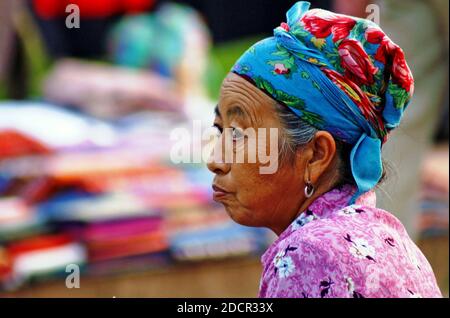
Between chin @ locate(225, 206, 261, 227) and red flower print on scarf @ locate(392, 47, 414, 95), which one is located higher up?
red flower print on scarf @ locate(392, 47, 414, 95)

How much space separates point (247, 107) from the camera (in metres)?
2.79

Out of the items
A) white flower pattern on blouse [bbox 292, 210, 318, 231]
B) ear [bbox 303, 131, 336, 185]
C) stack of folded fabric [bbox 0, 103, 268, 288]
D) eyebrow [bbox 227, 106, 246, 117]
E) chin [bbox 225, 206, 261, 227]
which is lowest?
white flower pattern on blouse [bbox 292, 210, 318, 231]

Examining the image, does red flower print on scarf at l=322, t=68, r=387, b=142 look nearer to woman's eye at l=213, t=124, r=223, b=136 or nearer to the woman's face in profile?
the woman's face in profile

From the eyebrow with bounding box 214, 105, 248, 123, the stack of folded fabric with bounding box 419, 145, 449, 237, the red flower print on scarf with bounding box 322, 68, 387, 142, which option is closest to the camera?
the red flower print on scarf with bounding box 322, 68, 387, 142

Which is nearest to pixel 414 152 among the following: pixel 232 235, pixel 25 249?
pixel 232 235

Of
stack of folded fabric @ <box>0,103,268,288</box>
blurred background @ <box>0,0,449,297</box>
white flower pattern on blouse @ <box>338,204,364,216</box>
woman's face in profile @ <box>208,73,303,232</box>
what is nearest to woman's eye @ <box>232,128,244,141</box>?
woman's face in profile @ <box>208,73,303,232</box>

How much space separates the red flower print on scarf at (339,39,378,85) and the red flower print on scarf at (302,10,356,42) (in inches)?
1.2

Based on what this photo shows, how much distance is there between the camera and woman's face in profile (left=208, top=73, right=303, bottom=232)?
278cm

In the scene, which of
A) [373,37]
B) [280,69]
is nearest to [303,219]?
[280,69]

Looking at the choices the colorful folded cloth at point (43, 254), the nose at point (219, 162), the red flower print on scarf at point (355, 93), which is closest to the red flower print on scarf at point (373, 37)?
the red flower print on scarf at point (355, 93)

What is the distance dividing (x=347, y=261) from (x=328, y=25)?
2.00ft

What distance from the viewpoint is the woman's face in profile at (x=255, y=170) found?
2.78m

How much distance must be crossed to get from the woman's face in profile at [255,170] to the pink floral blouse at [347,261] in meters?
0.12

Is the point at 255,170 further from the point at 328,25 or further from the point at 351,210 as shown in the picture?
the point at 328,25
